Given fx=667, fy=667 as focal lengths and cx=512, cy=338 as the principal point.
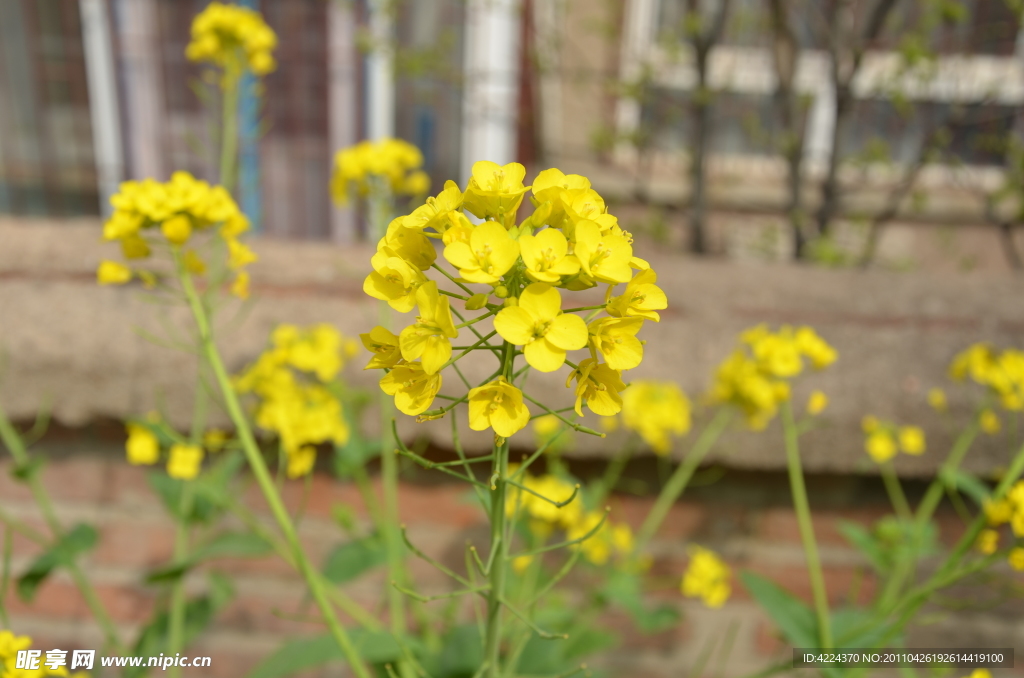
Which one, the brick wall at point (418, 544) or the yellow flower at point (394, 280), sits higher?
the yellow flower at point (394, 280)

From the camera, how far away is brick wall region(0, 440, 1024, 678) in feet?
2.95

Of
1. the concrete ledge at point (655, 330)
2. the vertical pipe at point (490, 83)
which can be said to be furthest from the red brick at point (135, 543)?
the vertical pipe at point (490, 83)

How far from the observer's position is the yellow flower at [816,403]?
0.76 m

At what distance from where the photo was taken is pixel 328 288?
99cm

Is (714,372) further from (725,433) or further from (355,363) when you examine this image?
(355,363)

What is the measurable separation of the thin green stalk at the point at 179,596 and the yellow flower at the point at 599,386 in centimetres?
53

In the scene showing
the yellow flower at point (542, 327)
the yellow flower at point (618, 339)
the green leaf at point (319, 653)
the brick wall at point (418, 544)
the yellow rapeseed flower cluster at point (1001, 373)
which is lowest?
the brick wall at point (418, 544)

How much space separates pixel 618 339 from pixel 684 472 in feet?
1.68

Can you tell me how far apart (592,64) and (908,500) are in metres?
2.38

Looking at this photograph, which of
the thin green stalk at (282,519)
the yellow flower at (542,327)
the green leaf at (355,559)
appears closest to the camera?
the yellow flower at (542,327)

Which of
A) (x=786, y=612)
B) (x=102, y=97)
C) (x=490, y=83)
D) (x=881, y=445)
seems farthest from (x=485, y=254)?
(x=102, y=97)

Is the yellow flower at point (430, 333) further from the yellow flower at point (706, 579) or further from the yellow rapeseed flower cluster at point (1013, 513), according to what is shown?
the yellow flower at point (706, 579)

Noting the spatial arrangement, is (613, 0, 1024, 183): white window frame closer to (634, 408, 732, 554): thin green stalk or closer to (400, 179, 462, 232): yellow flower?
(634, 408, 732, 554): thin green stalk

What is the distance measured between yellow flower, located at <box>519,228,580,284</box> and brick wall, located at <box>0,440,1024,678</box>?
580mm
